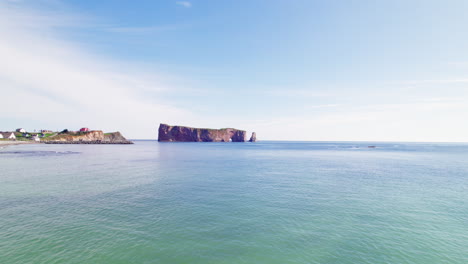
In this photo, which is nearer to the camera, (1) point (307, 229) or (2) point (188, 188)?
(1) point (307, 229)

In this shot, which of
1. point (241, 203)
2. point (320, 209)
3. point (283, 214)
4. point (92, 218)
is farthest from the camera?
point (241, 203)

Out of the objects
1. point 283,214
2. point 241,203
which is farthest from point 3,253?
point 283,214

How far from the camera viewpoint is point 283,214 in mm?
20797

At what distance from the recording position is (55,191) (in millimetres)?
27703

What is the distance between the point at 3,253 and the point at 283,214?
68.5ft

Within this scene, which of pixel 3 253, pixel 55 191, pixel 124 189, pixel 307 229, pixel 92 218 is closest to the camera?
pixel 3 253

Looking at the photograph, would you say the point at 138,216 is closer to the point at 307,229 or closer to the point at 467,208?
the point at 307,229

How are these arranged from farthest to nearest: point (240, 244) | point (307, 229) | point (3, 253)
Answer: point (307, 229) < point (240, 244) < point (3, 253)

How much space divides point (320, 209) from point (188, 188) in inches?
714

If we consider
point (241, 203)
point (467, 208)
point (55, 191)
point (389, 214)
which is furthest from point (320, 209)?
point (55, 191)

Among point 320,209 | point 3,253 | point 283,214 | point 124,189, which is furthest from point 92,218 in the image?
point 320,209

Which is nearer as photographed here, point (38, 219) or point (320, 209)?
point (38, 219)

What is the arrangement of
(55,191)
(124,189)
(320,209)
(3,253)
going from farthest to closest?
1. (124,189)
2. (55,191)
3. (320,209)
4. (3,253)

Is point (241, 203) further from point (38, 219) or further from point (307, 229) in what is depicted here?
point (38, 219)
